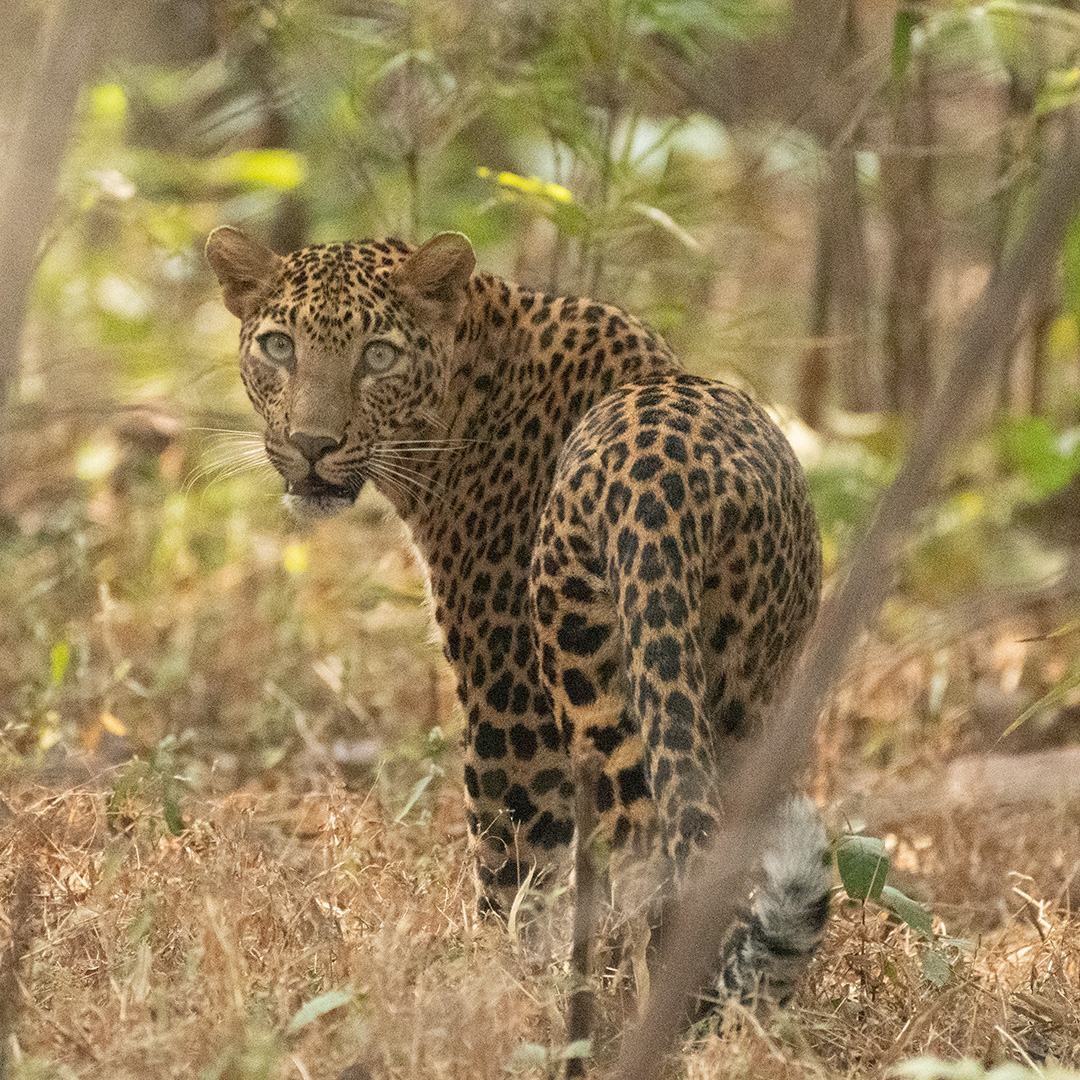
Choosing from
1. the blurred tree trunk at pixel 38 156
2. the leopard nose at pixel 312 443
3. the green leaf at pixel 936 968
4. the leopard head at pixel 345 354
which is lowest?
the green leaf at pixel 936 968

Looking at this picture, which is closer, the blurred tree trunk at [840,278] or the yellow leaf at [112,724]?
the yellow leaf at [112,724]

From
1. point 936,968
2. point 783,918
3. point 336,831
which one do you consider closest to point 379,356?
point 336,831

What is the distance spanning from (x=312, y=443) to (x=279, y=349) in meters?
0.36

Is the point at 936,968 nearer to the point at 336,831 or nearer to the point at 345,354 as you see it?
the point at 336,831

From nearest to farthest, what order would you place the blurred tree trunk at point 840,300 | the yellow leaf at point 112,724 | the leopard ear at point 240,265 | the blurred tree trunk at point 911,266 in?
the leopard ear at point 240,265 < the yellow leaf at point 112,724 < the blurred tree trunk at point 840,300 < the blurred tree trunk at point 911,266

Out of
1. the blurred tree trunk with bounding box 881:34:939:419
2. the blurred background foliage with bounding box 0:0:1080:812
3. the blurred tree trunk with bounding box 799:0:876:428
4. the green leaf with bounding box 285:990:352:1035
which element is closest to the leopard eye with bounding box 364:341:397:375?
the blurred background foliage with bounding box 0:0:1080:812

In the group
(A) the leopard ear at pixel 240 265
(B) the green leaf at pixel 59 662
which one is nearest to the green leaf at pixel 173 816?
(B) the green leaf at pixel 59 662

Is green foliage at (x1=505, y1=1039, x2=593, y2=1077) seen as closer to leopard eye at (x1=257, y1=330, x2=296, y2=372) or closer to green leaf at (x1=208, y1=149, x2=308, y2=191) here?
leopard eye at (x1=257, y1=330, x2=296, y2=372)

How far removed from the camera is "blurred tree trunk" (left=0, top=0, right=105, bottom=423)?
2.68m

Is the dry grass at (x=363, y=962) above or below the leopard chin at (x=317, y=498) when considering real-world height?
below

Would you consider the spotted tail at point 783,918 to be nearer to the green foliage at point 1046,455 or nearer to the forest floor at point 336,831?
the forest floor at point 336,831

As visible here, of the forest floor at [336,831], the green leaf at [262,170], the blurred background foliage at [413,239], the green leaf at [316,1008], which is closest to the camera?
the green leaf at [316,1008]

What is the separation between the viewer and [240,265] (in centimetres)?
489

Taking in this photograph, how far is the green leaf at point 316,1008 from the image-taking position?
327 centimetres
